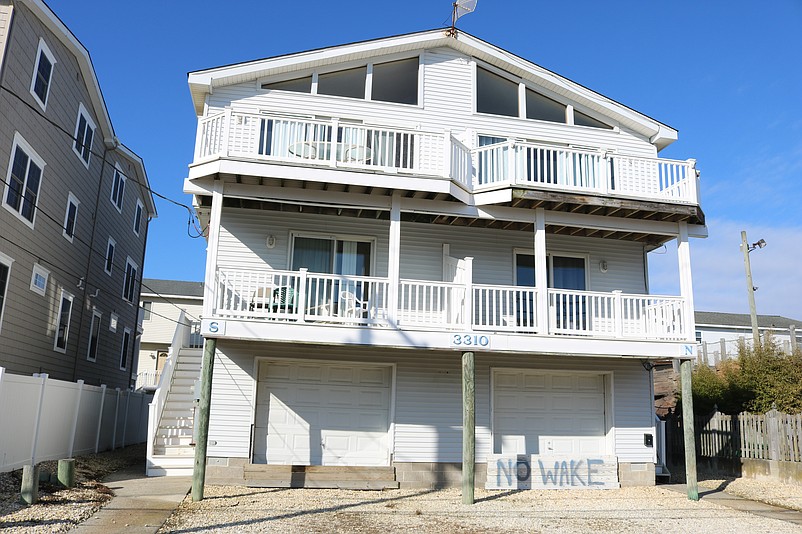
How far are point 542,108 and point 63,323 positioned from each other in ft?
45.4

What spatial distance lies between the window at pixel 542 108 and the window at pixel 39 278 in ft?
40.3

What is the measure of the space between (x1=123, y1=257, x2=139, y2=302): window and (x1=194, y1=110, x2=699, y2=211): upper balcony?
1352 centimetres

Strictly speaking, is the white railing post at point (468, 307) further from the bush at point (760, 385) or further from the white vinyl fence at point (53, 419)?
the bush at point (760, 385)

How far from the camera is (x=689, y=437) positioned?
42.6 feet

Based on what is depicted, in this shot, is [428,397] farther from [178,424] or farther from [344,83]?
[344,83]

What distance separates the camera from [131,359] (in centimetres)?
2636

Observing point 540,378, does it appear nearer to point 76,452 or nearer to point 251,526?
point 251,526

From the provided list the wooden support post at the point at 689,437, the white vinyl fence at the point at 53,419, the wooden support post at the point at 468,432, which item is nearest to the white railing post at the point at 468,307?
the wooden support post at the point at 468,432

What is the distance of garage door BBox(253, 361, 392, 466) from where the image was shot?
13.3m

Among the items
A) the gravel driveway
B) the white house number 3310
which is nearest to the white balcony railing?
the white house number 3310

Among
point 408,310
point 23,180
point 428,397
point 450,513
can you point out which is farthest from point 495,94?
point 23,180

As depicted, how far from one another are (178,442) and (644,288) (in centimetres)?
1108

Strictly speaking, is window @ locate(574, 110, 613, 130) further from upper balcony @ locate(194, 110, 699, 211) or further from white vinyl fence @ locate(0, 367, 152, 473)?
white vinyl fence @ locate(0, 367, 152, 473)

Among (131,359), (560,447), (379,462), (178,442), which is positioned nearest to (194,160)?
(178,442)
